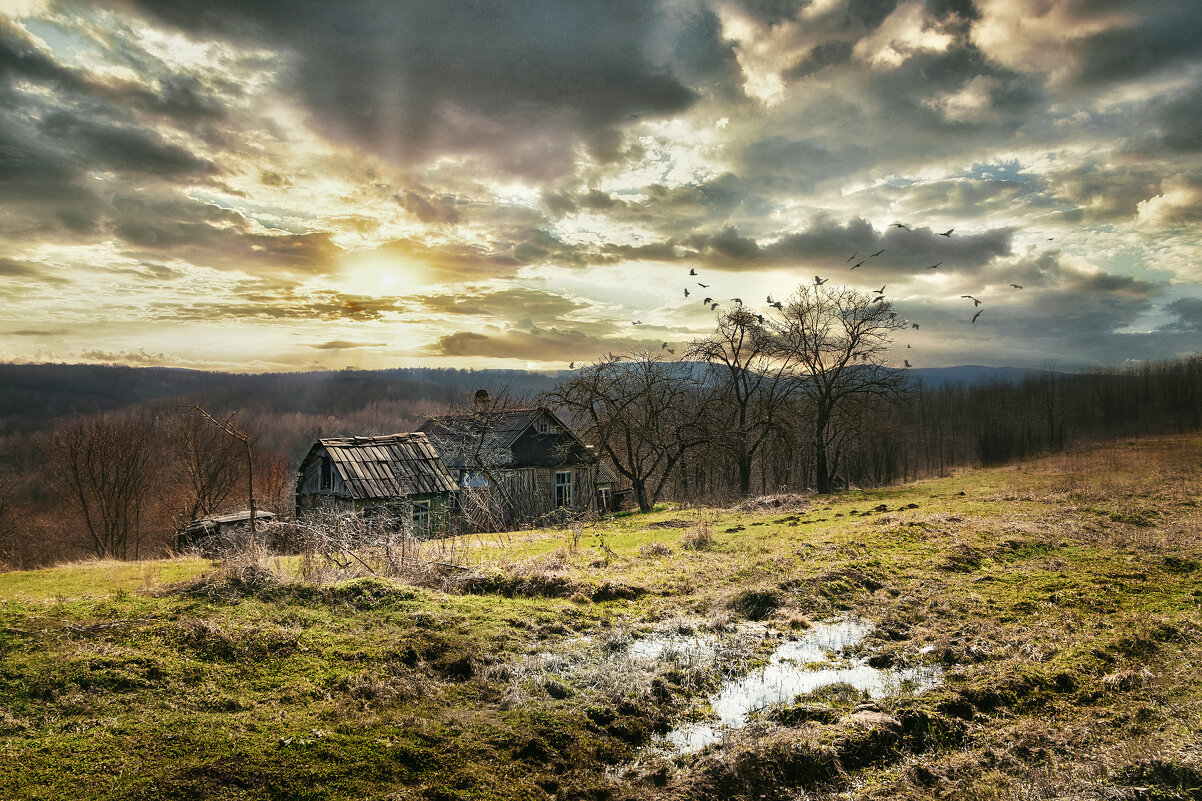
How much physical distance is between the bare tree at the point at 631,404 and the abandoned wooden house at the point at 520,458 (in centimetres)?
178

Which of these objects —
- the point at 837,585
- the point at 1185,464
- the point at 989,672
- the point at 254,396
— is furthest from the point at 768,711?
the point at 254,396

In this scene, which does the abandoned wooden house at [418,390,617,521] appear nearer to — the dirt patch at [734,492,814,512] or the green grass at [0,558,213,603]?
the dirt patch at [734,492,814,512]

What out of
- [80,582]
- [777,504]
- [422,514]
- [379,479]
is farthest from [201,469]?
[777,504]

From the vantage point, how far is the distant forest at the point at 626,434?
104 feet

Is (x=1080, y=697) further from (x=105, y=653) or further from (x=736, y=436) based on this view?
(x=736, y=436)

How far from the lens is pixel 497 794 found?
14.1 ft

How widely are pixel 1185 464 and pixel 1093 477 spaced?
5.41 m

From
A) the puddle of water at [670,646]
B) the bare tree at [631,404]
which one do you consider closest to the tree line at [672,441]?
the bare tree at [631,404]

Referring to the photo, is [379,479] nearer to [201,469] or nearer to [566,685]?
[566,685]

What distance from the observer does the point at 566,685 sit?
613 cm

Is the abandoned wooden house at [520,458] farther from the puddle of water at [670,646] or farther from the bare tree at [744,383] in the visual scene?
the puddle of water at [670,646]

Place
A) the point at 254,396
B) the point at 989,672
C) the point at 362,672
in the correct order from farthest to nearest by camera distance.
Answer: the point at 254,396 < the point at 989,672 < the point at 362,672

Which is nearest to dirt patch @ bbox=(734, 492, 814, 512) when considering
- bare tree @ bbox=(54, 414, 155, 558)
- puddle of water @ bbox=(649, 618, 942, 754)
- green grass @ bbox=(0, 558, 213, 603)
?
puddle of water @ bbox=(649, 618, 942, 754)

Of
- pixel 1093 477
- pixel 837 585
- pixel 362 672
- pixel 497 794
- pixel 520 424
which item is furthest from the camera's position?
pixel 520 424
